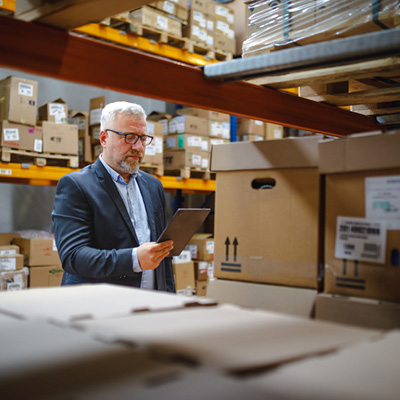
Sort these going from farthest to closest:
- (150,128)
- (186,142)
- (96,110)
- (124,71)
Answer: (186,142) < (150,128) < (96,110) < (124,71)

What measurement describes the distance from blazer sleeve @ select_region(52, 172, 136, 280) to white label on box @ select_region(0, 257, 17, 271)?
1.66 meters

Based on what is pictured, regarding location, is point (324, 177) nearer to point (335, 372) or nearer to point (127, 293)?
point (127, 293)

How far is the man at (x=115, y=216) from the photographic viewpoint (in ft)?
8.67

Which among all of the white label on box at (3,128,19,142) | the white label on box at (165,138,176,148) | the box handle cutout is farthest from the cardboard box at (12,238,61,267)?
the box handle cutout

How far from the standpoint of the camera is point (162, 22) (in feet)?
17.9

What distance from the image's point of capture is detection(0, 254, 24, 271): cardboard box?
4.20m

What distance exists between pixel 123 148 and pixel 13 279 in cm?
200

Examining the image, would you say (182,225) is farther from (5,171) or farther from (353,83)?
(5,171)

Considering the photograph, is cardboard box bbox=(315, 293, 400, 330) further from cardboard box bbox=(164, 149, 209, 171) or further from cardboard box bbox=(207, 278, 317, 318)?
cardboard box bbox=(164, 149, 209, 171)

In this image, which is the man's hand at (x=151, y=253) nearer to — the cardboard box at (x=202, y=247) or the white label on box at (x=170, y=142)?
the white label on box at (x=170, y=142)

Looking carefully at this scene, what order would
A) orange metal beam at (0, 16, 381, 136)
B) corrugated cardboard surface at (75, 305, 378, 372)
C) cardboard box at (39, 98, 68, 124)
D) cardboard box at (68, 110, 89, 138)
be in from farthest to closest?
cardboard box at (68, 110, 89, 138), cardboard box at (39, 98, 68, 124), orange metal beam at (0, 16, 381, 136), corrugated cardboard surface at (75, 305, 378, 372)

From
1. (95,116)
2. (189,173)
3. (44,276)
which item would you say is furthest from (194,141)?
(44,276)

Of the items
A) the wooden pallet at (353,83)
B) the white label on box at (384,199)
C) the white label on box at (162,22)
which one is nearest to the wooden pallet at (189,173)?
the white label on box at (162,22)

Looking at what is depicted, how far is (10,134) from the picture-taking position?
14.0 ft
